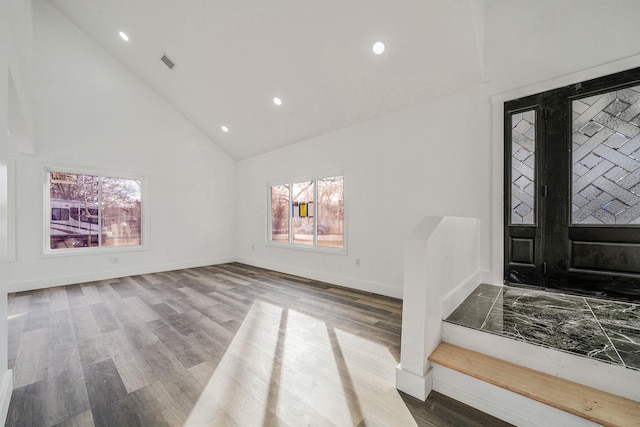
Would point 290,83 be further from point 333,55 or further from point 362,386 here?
point 362,386

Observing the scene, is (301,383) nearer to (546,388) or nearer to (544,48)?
(546,388)

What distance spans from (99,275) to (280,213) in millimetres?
3578

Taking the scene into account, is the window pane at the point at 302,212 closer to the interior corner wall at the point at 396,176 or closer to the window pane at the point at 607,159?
the interior corner wall at the point at 396,176

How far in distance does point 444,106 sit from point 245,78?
3.04m

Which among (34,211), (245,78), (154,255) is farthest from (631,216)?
(34,211)

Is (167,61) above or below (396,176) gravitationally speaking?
above

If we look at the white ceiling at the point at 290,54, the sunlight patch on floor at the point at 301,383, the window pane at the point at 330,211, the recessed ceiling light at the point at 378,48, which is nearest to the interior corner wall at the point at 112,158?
the white ceiling at the point at 290,54

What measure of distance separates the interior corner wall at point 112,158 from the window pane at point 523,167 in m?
5.99

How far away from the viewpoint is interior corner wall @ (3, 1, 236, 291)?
14.3 ft

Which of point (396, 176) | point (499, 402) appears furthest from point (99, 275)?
point (499, 402)

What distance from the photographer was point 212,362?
218 cm

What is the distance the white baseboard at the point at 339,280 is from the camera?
153 inches

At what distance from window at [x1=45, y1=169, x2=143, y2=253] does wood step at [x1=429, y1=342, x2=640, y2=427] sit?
5960 mm

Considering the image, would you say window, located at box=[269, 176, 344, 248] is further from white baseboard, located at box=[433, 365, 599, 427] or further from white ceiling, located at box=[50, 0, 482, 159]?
white baseboard, located at box=[433, 365, 599, 427]
